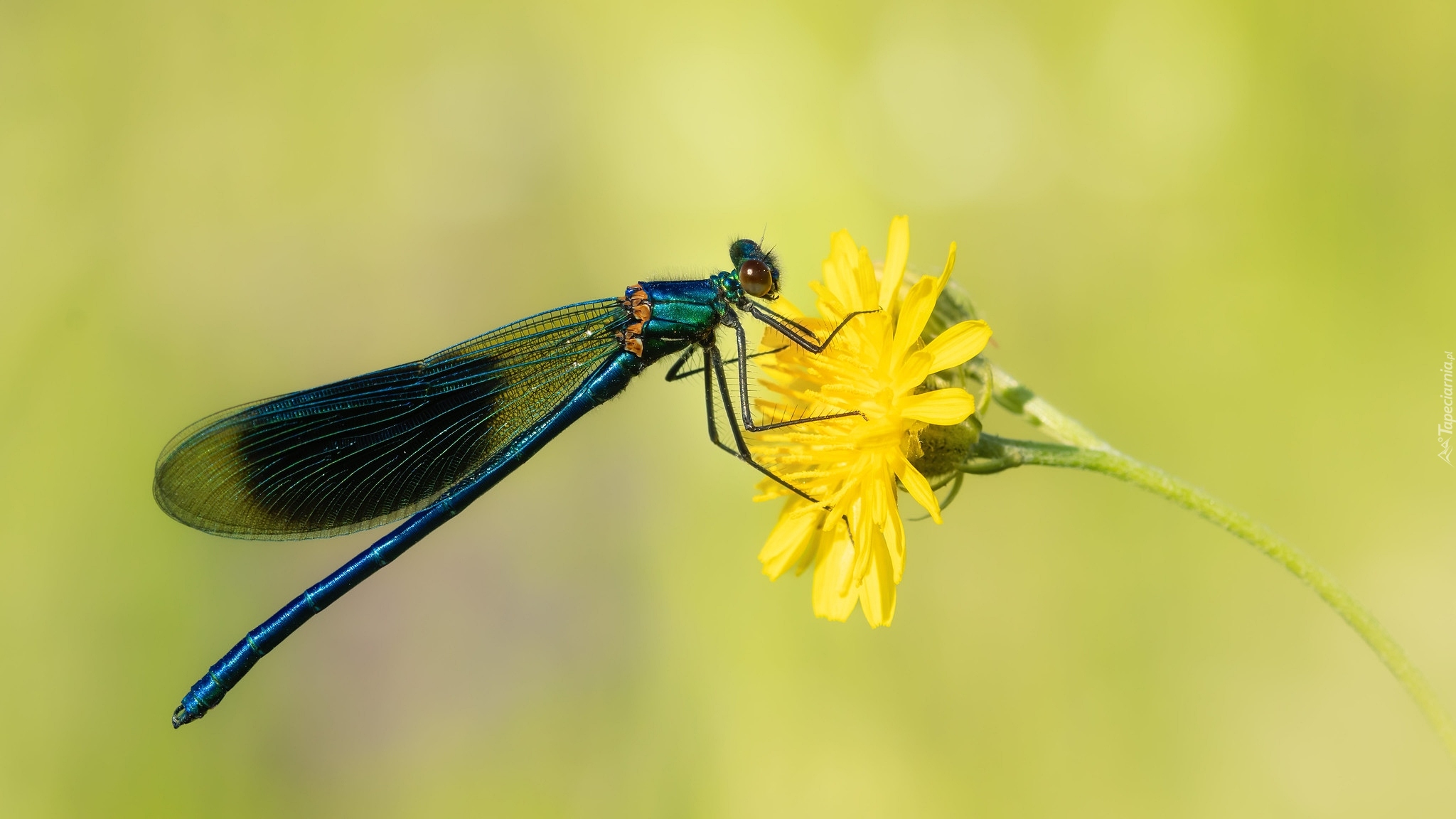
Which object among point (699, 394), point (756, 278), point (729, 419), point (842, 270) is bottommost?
point (729, 419)

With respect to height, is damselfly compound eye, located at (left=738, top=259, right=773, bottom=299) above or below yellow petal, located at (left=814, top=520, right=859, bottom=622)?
above

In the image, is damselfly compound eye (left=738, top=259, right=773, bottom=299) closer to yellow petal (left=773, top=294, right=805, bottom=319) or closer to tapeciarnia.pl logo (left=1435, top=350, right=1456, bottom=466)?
yellow petal (left=773, top=294, right=805, bottom=319)

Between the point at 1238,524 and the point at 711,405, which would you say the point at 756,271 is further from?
the point at 1238,524

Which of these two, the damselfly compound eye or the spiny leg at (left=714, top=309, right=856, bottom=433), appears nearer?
the spiny leg at (left=714, top=309, right=856, bottom=433)

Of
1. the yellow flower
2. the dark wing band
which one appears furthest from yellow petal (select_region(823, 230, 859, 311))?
the dark wing band

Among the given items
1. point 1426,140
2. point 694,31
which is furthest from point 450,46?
point 1426,140

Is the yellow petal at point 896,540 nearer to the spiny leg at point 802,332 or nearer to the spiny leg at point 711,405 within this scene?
the spiny leg at point 802,332

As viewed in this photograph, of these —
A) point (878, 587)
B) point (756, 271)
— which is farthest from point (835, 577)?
point (756, 271)
